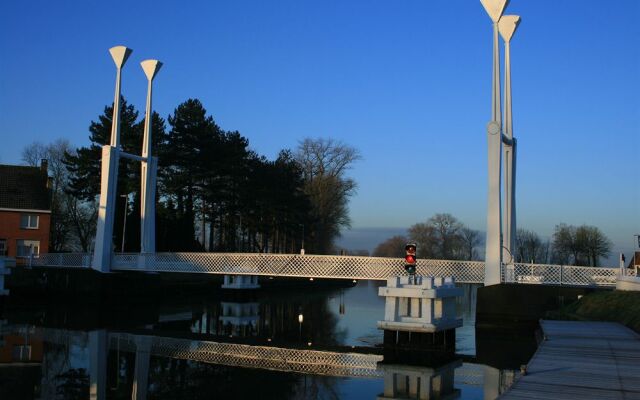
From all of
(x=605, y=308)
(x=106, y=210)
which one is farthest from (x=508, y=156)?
(x=106, y=210)

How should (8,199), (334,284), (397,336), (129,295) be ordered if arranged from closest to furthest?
1. (397,336)
2. (129,295)
3. (8,199)
4. (334,284)

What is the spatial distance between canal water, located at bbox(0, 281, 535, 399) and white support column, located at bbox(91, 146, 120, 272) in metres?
3.85

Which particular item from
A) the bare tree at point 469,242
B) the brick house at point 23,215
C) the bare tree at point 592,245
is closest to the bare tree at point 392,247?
the bare tree at point 469,242

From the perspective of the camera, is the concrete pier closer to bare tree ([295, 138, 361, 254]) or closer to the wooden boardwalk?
the wooden boardwalk

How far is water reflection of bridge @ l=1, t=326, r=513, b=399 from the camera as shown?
15620 mm

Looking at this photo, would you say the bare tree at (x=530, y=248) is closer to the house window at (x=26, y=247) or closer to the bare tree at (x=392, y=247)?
the bare tree at (x=392, y=247)

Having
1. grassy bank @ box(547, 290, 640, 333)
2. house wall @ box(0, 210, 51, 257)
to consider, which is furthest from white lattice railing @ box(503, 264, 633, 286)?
house wall @ box(0, 210, 51, 257)

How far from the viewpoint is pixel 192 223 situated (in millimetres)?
50312

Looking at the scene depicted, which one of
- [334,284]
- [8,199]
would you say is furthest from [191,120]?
[334,284]

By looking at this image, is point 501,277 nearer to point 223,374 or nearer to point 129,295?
point 223,374

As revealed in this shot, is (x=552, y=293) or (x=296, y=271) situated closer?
(x=552, y=293)

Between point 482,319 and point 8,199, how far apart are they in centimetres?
3348

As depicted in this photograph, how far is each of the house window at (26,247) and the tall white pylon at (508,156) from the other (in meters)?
30.9

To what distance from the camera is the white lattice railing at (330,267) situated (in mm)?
25578
